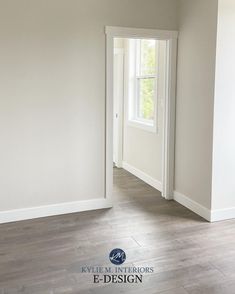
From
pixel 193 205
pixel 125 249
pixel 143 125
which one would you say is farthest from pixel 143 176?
pixel 125 249

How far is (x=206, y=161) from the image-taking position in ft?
12.5

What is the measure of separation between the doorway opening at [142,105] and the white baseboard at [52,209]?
7.5 inches

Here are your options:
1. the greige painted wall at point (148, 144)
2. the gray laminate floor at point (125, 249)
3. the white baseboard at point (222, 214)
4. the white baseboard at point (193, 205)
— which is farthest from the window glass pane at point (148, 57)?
the white baseboard at point (222, 214)

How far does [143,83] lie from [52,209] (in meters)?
2.68

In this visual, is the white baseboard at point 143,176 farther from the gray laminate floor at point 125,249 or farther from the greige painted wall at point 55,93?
the greige painted wall at point 55,93

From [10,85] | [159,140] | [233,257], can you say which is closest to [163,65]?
[159,140]

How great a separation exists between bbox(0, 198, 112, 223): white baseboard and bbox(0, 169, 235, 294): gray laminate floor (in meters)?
0.11

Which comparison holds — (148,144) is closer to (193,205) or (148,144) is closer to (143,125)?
(143,125)

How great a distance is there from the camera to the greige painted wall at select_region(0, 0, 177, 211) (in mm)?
3613

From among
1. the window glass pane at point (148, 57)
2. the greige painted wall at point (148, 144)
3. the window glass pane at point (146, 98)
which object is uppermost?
the window glass pane at point (148, 57)

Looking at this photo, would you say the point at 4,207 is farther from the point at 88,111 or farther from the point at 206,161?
the point at 206,161

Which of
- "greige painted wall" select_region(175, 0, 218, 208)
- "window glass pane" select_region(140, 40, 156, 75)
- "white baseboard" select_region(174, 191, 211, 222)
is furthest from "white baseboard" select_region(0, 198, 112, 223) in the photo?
"window glass pane" select_region(140, 40, 156, 75)

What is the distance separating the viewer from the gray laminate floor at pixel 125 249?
8.36ft

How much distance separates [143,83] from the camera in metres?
5.54
